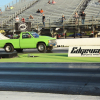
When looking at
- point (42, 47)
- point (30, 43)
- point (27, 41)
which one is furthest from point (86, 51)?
point (27, 41)

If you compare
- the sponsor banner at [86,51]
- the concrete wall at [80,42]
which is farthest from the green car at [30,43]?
the concrete wall at [80,42]

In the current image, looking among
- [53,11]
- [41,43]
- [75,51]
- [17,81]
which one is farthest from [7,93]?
[53,11]

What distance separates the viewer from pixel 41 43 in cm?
1719

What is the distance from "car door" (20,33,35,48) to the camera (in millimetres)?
17497

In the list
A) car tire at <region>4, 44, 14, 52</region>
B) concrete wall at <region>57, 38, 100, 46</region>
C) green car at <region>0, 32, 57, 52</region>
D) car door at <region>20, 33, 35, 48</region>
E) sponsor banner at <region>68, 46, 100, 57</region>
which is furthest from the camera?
concrete wall at <region>57, 38, 100, 46</region>

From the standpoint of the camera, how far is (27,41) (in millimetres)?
17594

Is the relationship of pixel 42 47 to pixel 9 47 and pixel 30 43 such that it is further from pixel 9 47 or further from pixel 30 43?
pixel 9 47

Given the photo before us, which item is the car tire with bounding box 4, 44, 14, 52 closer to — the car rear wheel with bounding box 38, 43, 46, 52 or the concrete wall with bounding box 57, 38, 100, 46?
the car rear wheel with bounding box 38, 43, 46, 52

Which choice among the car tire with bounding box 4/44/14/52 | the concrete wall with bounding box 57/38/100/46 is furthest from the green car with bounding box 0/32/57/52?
the concrete wall with bounding box 57/38/100/46

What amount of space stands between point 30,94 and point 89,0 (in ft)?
135

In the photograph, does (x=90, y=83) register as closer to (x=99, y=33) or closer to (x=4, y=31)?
(x=99, y=33)

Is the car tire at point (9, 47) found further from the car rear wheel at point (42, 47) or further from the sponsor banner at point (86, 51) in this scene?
the sponsor banner at point (86, 51)

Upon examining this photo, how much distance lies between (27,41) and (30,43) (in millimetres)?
329

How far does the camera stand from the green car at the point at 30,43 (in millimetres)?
17172
